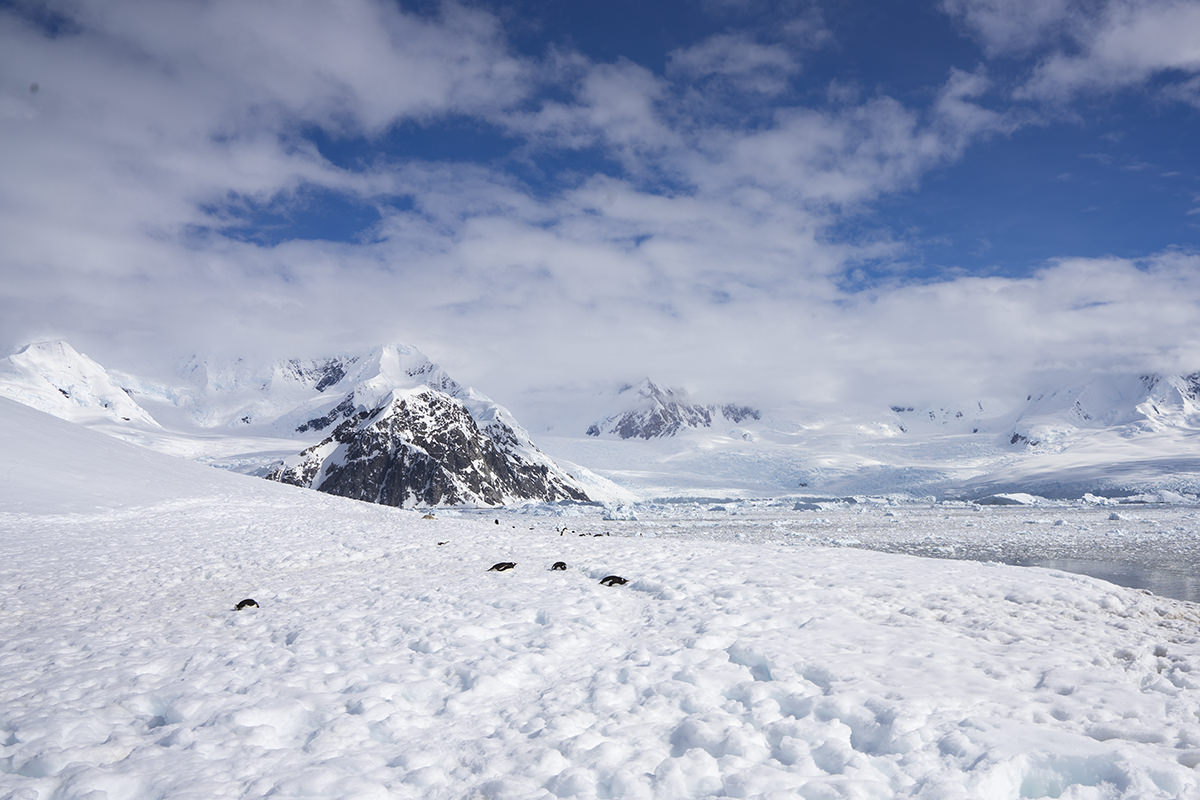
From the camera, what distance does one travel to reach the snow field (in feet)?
18.9

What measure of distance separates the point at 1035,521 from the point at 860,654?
2214 inches

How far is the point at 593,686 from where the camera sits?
7.85 m

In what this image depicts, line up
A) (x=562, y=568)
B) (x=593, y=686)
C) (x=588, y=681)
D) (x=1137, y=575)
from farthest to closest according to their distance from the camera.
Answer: (x=1137, y=575), (x=562, y=568), (x=588, y=681), (x=593, y=686)

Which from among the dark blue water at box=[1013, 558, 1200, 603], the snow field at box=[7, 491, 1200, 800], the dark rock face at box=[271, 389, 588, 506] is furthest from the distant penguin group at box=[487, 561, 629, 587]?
the dark rock face at box=[271, 389, 588, 506]

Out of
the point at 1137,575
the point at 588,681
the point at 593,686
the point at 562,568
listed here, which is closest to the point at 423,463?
the point at 562,568

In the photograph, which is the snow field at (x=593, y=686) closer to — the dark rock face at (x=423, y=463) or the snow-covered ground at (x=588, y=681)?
the snow-covered ground at (x=588, y=681)

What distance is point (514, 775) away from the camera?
5.82 m

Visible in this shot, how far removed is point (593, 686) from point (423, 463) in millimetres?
128566

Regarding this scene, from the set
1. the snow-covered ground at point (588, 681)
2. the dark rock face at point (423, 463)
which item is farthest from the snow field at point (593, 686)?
the dark rock face at point (423, 463)

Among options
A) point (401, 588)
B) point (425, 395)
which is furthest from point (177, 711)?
point (425, 395)

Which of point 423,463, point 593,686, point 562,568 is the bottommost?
point 593,686

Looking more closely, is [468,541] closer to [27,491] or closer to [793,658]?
[793,658]

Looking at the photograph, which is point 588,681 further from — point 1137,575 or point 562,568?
point 1137,575

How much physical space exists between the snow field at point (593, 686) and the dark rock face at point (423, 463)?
115 m
